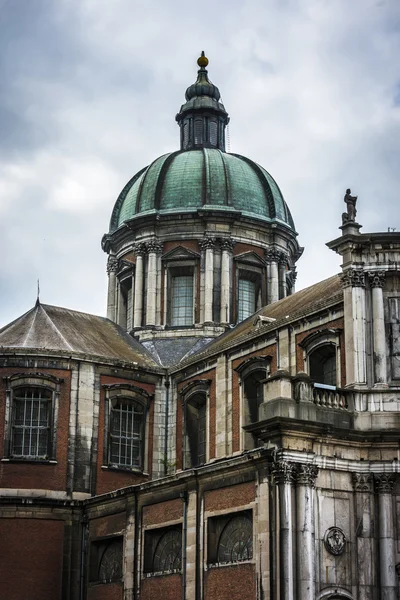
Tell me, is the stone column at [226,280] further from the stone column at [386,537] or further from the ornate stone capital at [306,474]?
the ornate stone capital at [306,474]

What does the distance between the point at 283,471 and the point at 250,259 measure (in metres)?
20.6

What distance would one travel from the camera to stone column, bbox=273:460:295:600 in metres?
26.5

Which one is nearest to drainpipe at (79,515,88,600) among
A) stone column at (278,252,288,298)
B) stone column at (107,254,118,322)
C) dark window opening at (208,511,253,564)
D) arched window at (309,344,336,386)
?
dark window opening at (208,511,253,564)

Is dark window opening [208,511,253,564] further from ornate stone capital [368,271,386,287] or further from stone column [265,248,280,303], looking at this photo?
stone column [265,248,280,303]

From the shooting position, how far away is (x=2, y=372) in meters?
39.0

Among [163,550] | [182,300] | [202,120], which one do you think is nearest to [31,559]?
[163,550]

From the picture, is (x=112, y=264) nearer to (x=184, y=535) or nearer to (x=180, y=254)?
(x=180, y=254)

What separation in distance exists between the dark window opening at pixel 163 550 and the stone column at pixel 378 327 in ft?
25.6

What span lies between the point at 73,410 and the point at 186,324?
8.68 metres

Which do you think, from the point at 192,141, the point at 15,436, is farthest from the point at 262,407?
the point at 192,141

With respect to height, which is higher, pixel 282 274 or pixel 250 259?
pixel 250 259

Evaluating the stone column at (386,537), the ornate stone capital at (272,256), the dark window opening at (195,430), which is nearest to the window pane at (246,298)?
the ornate stone capital at (272,256)

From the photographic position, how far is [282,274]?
47.8 meters

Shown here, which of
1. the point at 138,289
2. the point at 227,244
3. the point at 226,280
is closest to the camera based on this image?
the point at 226,280
